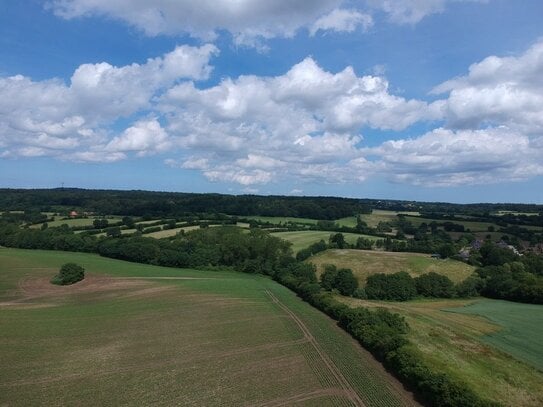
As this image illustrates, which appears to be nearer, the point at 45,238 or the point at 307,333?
the point at 307,333

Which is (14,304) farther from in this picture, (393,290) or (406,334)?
(393,290)

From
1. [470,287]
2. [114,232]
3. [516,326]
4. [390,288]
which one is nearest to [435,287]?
[470,287]

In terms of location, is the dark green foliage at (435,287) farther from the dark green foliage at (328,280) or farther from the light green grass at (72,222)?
the light green grass at (72,222)

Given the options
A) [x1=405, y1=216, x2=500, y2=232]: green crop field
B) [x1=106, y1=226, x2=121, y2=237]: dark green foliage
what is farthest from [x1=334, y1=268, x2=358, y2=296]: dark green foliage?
[x1=405, y1=216, x2=500, y2=232]: green crop field

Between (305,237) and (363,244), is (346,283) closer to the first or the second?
(363,244)

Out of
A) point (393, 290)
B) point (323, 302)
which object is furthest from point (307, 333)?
point (393, 290)

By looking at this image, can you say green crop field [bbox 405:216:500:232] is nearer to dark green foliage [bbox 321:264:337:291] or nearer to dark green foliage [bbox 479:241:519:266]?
dark green foliage [bbox 479:241:519:266]
